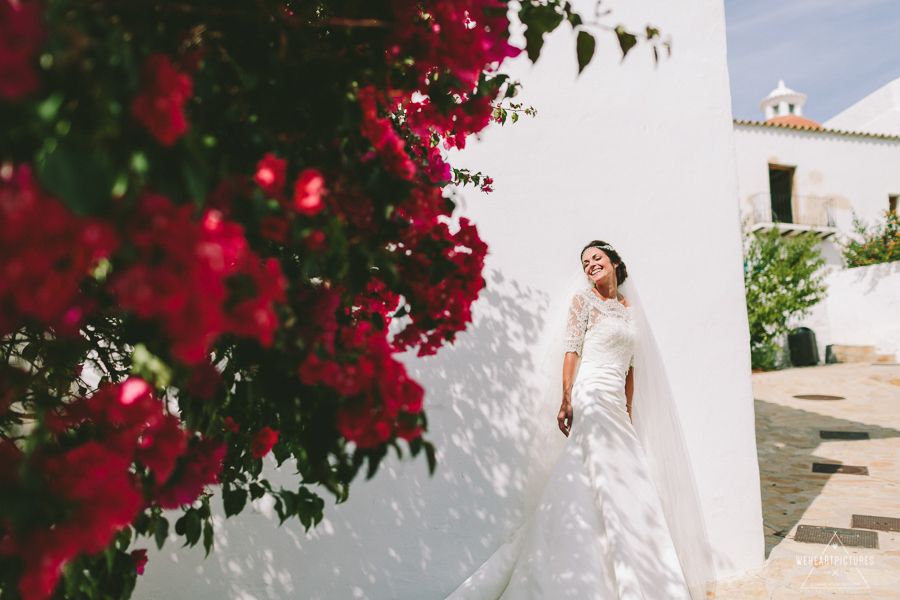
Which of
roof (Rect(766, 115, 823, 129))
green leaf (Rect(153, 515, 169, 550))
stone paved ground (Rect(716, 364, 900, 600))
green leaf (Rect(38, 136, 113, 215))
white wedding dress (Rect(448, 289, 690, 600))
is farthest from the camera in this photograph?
roof (Rect(766, 115, 823, 129))

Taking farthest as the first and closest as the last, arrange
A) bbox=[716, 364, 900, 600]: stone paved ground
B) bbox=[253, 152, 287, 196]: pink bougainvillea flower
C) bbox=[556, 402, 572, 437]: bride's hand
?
bbox=[716, 364, 900, 600]: stone paved ground
bbox=[556, 402, 572, 437]: bride's hand
bbox=[253, 152, 287, 196]: pink bougainvillea flower

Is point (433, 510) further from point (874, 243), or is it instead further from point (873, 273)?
point (874, 243)

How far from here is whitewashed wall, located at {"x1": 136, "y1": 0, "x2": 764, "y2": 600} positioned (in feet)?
8.87

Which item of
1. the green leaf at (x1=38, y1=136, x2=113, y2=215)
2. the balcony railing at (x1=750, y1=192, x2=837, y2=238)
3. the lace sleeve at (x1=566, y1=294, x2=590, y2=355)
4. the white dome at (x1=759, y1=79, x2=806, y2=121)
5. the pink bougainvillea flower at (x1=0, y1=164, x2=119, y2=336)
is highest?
the white dome at (x1=759, y1=79, x2=806, y2=121)

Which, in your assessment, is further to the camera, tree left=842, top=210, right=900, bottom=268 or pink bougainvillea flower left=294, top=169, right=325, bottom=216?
tree left=842, top=210, right=900, bottom=268

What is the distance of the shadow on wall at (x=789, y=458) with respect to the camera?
402cm

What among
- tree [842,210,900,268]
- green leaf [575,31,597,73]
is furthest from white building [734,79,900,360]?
green leaf [575,31,597,73]

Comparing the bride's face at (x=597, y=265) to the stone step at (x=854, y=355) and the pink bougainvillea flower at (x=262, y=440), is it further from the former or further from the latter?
the stone step at (x=854, y=355)

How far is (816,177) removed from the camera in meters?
15.7

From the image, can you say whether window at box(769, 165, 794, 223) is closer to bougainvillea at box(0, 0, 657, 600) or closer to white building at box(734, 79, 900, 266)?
white building at box(734, 79, 900, 266)

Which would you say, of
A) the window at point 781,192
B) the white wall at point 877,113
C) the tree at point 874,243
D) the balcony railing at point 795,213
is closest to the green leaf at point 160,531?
the balcony railing at point 795,213

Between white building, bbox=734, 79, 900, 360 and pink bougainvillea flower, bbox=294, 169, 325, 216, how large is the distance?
1633 cm

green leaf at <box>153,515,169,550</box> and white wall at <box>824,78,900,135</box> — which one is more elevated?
white wall at <box>824,78,900,135</box>

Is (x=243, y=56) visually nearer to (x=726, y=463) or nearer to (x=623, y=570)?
(x=623, y=570)
